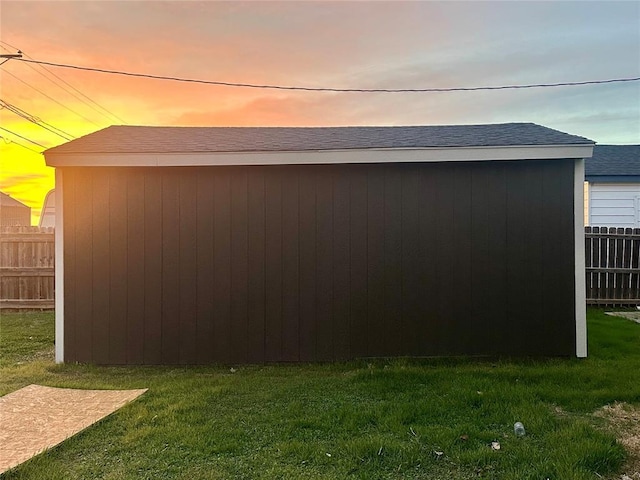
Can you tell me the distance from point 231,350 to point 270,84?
18.6ft

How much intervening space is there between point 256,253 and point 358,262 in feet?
3.63

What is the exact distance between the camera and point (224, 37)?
7.28 meters

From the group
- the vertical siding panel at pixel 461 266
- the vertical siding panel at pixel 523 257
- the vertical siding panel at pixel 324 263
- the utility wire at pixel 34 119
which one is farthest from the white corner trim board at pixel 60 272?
the utility wire at pixel 34 119

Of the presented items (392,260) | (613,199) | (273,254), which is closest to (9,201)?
(273,254)

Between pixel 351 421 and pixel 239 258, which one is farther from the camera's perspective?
pixel 239 258

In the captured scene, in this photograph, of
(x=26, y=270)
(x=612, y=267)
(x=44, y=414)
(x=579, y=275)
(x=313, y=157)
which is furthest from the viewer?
(x=612, y=267)

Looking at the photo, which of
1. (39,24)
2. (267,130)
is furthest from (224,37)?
(39,24)

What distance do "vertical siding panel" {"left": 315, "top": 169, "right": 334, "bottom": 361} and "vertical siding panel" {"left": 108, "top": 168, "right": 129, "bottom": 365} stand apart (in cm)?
208

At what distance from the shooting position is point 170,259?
15.7 ft

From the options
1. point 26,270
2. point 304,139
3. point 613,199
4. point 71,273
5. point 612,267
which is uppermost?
point 304,139

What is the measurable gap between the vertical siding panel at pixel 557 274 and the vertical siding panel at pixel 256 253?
298 centimetres

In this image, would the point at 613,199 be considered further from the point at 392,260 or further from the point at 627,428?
the point at 627,428

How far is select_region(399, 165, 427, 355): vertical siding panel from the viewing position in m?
4.78

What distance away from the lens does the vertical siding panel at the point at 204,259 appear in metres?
4.79
